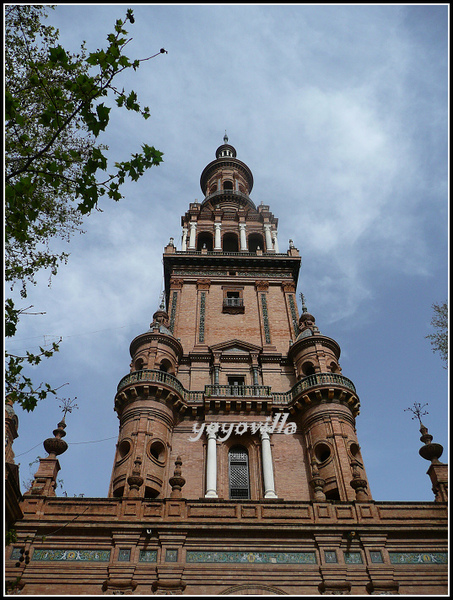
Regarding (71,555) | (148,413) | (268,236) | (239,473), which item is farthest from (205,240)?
(71,555)

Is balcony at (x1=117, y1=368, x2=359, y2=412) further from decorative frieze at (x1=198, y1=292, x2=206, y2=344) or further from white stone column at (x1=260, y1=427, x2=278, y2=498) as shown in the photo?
decorative frieze at (x1=198, y1=292, x2=206, y2=344)

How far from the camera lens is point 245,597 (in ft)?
50.6

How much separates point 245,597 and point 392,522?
20.6 feet

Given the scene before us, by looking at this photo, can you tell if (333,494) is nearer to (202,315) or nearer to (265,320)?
(265,320)

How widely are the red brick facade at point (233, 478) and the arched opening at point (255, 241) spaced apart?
1.18 meters

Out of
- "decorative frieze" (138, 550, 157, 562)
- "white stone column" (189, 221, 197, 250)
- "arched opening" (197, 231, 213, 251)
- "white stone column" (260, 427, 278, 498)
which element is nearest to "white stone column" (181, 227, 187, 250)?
"white stone column" (189, 221, 197, 250)

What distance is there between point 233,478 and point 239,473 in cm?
38

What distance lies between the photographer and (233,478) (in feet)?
79.6

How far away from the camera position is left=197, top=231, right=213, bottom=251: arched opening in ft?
134

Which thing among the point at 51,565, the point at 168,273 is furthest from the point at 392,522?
the point at 168,273

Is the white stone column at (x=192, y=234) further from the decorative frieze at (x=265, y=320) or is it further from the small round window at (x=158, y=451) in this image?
the small round window at (x=158, y=451)

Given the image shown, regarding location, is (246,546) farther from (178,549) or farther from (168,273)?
(168,273)

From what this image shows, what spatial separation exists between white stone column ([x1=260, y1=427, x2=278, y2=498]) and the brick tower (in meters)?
0.05

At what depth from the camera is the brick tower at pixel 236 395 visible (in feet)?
76.2
